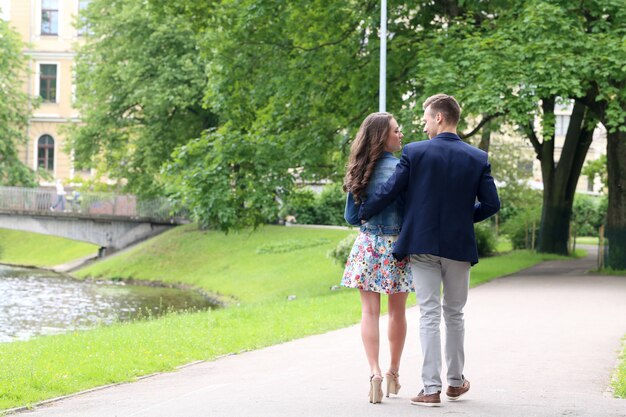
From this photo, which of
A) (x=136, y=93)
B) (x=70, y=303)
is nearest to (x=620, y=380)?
(x=70, y=303)

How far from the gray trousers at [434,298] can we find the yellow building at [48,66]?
6715 centimetres

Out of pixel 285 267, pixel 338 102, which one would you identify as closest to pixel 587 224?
pixel 285 267

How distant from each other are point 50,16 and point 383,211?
229 ft

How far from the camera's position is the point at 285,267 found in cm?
4059

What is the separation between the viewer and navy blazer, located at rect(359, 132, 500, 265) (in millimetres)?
8055

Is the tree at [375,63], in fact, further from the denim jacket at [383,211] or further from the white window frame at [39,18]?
the white window frame at [39,18]

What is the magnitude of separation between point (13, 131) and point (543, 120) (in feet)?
122

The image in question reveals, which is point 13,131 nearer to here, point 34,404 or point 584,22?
point 584,22

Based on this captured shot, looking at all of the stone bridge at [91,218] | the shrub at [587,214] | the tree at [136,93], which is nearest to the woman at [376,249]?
the tree at [136,93]

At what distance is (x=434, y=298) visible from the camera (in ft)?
26.5

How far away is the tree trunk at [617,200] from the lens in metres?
28.0

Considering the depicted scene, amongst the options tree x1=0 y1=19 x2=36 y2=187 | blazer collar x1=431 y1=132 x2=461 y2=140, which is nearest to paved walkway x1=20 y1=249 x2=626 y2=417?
blazer collar x1=431 y1=132 x2=461 y2=140

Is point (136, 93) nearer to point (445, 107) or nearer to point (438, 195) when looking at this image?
point (445, 107)

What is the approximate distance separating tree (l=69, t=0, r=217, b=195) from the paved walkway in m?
31.9
